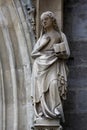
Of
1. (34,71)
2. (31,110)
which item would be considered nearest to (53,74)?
(34,71)

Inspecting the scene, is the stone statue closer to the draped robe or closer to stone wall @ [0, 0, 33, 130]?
the draped robe

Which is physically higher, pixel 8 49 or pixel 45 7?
pixel 45 7

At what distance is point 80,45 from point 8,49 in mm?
972

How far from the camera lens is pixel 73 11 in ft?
28.6

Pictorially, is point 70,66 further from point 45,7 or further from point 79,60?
point 45,7

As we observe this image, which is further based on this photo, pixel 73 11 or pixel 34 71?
pixel 73 11

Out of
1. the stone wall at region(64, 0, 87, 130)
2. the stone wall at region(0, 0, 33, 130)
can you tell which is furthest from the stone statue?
the stone wall at region(0, 0, 33, 130)

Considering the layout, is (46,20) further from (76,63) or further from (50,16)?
(76,63)

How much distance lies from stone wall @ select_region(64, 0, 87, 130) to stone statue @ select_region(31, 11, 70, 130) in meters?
0.47

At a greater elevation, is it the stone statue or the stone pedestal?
the stone statue

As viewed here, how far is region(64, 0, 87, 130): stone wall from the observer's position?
27.3 feet

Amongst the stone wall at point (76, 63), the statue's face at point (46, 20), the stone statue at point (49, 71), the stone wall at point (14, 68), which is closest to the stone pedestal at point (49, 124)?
the stone statue at point (49, 71)

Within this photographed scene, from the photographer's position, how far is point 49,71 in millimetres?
7980

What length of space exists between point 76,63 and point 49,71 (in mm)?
627
